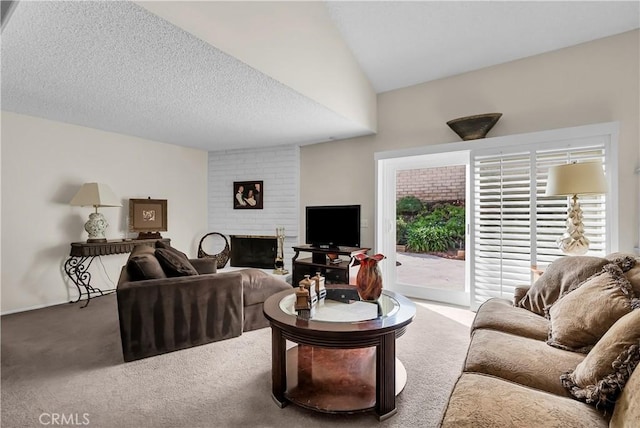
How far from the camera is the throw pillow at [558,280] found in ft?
6.34

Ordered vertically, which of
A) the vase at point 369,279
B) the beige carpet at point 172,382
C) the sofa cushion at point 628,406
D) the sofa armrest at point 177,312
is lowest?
the beige carpet at point 172,382

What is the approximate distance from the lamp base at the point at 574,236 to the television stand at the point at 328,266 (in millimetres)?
2046

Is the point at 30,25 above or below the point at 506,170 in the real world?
above

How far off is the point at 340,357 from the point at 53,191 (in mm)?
4009

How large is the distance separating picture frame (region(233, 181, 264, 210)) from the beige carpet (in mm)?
2760

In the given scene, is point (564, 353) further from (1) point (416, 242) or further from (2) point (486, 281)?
(1) point (416, 242)

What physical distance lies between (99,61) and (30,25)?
45 centimetres

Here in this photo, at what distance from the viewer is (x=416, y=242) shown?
430 centimetres

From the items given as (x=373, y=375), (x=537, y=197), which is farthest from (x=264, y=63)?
(x=537, y=197)

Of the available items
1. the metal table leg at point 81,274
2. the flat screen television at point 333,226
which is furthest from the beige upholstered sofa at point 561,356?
the metal table leg at point 81,274

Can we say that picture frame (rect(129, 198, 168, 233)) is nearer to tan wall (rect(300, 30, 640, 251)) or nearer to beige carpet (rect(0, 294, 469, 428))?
beige carpet (rect(0, 294, 469, 428))

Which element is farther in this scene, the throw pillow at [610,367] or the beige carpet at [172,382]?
the beige carpet at [172,382]

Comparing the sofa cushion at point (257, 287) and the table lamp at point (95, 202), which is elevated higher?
the table lamp at point (95, 202)

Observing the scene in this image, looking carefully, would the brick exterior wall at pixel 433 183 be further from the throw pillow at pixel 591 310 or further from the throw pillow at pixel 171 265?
the throw pillow at pixel 171 265
